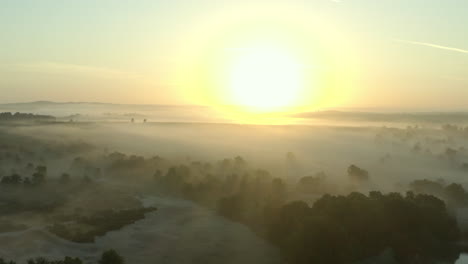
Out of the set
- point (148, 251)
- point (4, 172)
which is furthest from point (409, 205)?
point (4, 172)

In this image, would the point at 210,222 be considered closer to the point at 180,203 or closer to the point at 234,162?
the point at 180,203

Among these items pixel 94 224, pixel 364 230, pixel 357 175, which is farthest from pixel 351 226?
pixel 357 175

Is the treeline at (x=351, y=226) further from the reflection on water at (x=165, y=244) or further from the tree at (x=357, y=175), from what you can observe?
the tree at (x=357, y=175)

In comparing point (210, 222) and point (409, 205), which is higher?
point (409, 205)

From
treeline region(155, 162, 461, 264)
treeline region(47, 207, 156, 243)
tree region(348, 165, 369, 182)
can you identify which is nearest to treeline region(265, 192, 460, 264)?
treeline region(155, 162, 461, 264)

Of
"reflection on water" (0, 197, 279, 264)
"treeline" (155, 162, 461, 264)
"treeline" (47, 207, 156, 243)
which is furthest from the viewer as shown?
"treeline" (47, 207, 156, 243)

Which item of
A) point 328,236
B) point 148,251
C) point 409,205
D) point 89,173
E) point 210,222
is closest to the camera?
point 328,236

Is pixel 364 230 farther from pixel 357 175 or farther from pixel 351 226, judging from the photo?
pixel 357 175

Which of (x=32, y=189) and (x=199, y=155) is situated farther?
(x=199, y=155)

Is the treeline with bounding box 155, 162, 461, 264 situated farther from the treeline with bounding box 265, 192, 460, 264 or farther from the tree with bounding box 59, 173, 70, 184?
the tree with bounding box 59, 173, 70, 184
